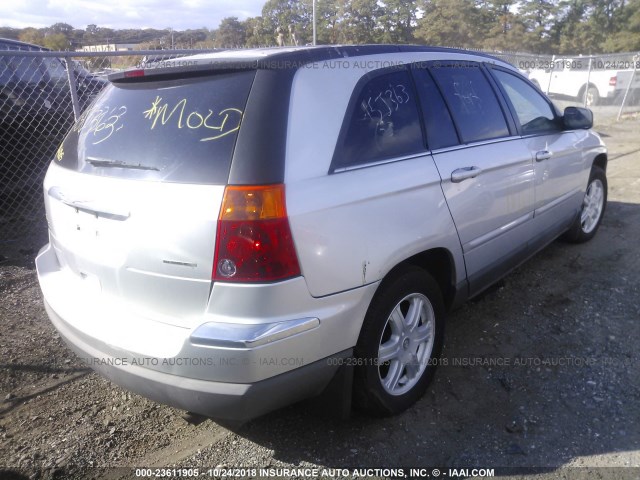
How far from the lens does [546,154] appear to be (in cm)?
392

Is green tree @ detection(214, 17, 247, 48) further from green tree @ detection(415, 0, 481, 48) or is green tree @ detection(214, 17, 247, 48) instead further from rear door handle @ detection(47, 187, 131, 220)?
green tree @ detection(415, 0, 481, 48)

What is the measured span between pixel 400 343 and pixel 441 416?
471 mm

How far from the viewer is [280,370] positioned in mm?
2076

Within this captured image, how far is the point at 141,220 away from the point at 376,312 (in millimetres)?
1107

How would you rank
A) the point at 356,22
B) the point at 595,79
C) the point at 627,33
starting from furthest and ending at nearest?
the point at 627,33, the point at 595,79, the point at 356,22

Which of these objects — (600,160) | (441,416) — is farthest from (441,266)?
(600,160)

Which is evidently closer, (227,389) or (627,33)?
(227,389)

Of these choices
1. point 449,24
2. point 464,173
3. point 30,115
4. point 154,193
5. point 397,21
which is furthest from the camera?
point 449,24

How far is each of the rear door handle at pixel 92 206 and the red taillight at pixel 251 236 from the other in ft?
1.55

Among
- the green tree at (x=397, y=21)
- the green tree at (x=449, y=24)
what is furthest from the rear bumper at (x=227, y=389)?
the green tree at (x=449, y=24)

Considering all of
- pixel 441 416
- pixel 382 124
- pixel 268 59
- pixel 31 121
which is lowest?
pixel 441 416

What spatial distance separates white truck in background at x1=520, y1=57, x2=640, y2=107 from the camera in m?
14.4

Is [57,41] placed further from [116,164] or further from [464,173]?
[464,173]

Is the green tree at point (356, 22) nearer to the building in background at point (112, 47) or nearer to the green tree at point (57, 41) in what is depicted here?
the building in background at point (112, 47)
